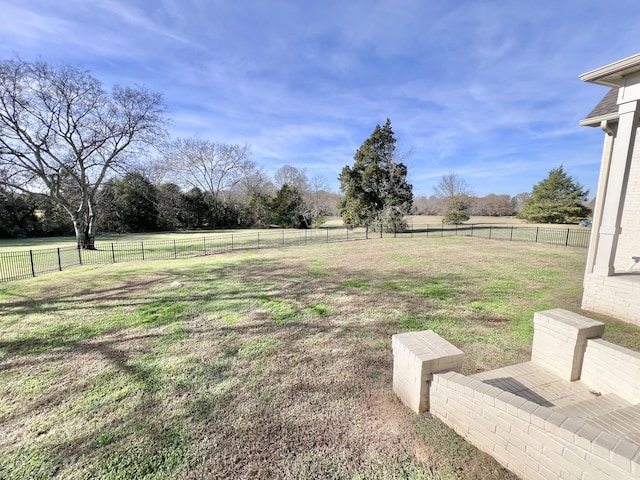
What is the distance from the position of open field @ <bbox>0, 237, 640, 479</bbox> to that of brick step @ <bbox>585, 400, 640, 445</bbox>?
905 millimetres

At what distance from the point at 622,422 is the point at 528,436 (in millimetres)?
1036

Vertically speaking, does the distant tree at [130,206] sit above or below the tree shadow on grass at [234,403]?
above

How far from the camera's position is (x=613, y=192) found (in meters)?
4.65

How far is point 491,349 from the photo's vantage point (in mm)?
3846

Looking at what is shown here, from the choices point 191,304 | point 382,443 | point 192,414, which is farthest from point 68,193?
point 382,443

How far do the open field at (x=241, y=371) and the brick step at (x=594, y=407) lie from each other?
3.00 feet

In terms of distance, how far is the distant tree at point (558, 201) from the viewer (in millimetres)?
33594

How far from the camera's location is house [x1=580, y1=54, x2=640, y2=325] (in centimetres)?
440

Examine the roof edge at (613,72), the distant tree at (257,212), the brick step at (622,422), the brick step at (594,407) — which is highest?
the roof edge at (613,72)

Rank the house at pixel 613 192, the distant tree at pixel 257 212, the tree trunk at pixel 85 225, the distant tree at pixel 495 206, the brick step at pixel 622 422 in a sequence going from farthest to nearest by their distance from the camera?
the distant tree at pixel 495 206 → the distant tree at pixel 257 212 → the tree trunk at pixel 85 225 → the house at pixel 613 192 → the brick step at pixel 622 422

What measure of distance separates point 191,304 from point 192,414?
3.68m

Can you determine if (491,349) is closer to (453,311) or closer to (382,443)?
(453,311)

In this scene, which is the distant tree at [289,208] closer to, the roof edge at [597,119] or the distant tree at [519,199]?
the roof edge at [597,119]

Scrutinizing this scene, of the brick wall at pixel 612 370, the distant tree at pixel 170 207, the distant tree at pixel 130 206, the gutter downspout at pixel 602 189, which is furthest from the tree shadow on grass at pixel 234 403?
the distant tree at pixel 170 207
